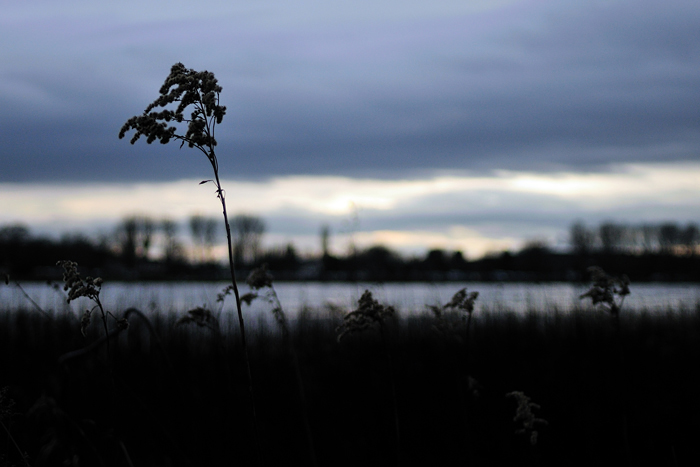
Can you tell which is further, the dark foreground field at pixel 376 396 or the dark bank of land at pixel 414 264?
the dark bank of land at pixel 414 264

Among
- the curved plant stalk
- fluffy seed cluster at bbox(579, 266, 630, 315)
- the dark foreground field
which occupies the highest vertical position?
the curved plant stalk

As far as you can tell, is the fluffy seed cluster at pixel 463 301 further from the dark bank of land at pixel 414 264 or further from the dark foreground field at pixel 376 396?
the dark bank of land at pixel 414 264

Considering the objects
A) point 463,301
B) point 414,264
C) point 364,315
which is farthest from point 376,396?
point 414,264

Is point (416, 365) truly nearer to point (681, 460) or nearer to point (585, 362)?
point (585, 362)

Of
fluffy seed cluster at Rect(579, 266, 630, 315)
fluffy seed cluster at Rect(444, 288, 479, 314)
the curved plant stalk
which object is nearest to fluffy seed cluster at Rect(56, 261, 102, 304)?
the curved plant stalk

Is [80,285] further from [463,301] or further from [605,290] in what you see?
[605,290]

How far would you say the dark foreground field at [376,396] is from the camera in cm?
539

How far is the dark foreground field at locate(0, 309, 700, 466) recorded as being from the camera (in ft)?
17.7

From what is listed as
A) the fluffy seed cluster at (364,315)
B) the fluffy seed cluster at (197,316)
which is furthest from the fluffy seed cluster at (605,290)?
the fluffy seed cluster at (197,316)

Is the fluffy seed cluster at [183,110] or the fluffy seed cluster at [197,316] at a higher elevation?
the fluffy seed cluster at [183,110]

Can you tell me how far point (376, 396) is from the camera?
7.44m

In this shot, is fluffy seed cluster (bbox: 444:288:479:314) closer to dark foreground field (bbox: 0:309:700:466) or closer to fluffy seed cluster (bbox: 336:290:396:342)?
dark foreground field (bbox: 0:309:700:466)

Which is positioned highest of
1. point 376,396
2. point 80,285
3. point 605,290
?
point 80,285

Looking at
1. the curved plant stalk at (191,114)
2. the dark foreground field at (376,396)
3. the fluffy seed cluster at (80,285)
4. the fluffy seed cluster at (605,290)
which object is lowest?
the dark foreground field at (376,396)
